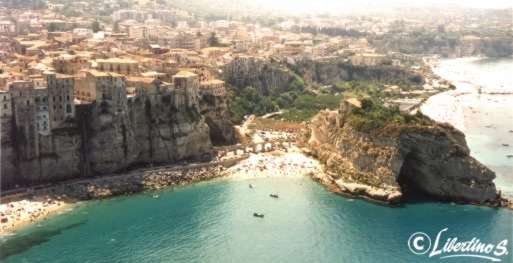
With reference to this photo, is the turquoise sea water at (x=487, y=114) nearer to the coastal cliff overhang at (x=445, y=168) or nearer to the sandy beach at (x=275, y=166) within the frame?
the coastal cliff overhang at (x=445, y=168)

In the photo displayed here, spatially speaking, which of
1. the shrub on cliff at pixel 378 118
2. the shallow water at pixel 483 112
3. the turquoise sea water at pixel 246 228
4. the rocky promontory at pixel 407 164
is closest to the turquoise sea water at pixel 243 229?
the turquoise sea water at pixel 246 228

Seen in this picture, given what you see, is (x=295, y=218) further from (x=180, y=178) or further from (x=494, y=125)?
(x=494, y=125)

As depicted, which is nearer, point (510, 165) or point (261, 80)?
point (510, 165)

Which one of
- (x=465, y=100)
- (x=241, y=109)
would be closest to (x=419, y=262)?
(x=241, y=109)

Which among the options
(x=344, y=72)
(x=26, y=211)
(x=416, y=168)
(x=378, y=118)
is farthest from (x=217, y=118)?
(x=344, y=72)

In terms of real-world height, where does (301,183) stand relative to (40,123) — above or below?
below

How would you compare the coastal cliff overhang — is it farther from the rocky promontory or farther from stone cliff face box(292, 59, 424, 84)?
stone cliff face box(292, 59, 424, 84)

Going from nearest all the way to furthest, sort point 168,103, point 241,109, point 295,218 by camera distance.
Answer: point 295,218 → point 168,103 → point 241,109
